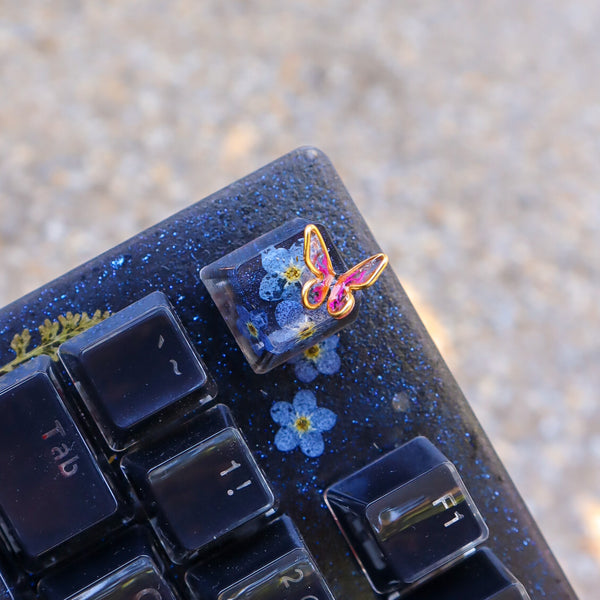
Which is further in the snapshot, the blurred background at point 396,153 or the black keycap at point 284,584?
the blurred background at point 396,153

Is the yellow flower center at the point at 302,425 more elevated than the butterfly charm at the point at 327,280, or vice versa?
the butterfly charm at the point at 327,280

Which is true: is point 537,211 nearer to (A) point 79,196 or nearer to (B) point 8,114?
(A) point 79,196

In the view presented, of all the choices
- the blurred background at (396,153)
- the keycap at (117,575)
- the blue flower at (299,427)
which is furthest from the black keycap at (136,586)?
the blurred background at (396,153)

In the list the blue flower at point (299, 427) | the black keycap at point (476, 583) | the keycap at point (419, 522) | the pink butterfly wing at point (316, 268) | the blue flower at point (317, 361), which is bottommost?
the black keycap at point (476, 583)

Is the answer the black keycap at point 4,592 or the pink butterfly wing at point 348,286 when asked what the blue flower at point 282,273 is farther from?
the black keycap at point 4,592

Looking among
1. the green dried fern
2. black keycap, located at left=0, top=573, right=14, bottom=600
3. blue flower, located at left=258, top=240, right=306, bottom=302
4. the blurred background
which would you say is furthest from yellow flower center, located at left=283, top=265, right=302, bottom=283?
the blurred background

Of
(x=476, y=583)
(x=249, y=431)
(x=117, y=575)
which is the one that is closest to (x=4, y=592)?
(x=117, y=575)

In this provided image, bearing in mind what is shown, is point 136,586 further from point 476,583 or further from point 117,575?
point 476,583
